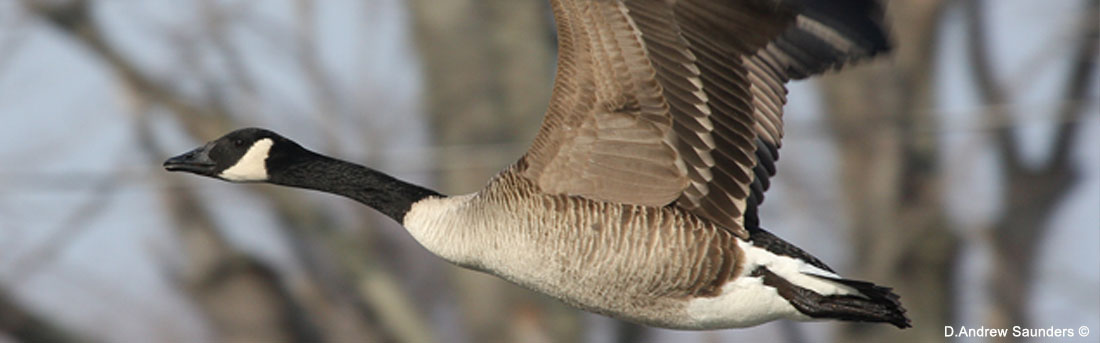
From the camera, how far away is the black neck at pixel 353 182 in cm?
378

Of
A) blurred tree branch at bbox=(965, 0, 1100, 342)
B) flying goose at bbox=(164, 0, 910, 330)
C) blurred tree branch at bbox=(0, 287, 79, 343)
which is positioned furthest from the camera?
blurred tree branch at bbox=(965, 0, 1100, 342)

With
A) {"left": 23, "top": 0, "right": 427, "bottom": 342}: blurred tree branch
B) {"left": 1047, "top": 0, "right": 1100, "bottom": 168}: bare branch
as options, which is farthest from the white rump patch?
{"left": 23, "top": 0, "right": 427, "bottom": 342}: blurred tree branch

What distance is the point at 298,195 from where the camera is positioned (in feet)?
30.6

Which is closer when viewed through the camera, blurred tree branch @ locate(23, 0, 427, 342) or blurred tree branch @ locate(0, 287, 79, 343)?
blurred tree branch @ locate(0, 287, 79, 343)

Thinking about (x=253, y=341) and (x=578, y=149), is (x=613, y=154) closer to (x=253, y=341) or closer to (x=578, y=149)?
(x=578, y=149)

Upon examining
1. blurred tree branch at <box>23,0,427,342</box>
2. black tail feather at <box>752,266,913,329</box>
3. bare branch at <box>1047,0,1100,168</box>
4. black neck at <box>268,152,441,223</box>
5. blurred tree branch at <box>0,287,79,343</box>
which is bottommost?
black tail feather at <box>752,266,913,329</box>

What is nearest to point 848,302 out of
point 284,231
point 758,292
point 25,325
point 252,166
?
point 758,292

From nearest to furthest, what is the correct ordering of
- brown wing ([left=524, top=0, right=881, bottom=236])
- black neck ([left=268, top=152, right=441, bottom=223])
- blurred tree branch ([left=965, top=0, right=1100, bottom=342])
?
brown wing ([left=524, top=0, right=881, bottom=236])
black neck ([left=268, top=152, right=441, bottom=223])
blurred tree branch ([left=965, top=0, right=1100, bottom=342])

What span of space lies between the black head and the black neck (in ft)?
0.09

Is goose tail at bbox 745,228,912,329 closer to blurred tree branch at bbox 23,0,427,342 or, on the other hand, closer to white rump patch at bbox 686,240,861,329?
white rump patch at bbox 686,240,861,329

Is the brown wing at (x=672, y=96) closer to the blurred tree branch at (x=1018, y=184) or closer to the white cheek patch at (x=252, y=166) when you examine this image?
the white cheek patch at (x=252, y=166)

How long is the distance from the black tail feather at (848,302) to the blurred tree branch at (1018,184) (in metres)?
6.16

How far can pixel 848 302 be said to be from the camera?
136 inches

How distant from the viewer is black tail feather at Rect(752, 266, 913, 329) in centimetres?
342
